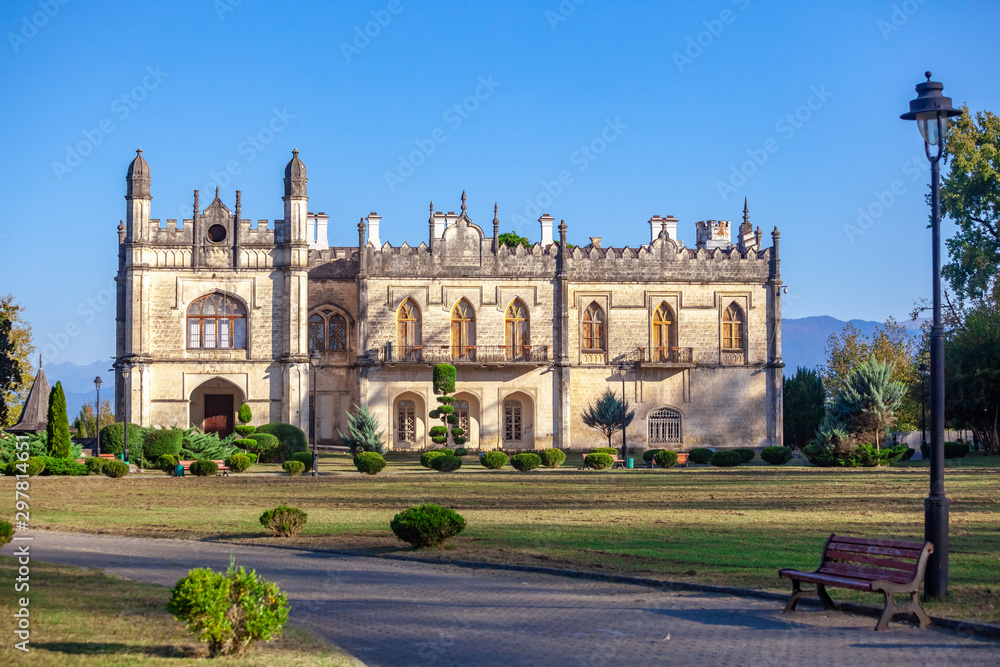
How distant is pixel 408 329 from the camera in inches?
1789

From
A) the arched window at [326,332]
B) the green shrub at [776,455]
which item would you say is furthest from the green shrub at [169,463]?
the green shrub at [776,455]

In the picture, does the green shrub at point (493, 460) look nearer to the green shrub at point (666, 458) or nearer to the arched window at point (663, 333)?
the green shrub at point (666, 458)

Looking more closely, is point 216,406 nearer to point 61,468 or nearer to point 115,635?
point 61,468

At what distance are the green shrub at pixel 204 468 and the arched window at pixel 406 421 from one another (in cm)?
1433

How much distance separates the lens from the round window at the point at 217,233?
43.8 m

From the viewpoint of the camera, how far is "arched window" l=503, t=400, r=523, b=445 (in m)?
45.8

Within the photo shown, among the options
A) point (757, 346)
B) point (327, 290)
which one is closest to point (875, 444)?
point (757, 346)

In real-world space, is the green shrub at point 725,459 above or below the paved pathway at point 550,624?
below

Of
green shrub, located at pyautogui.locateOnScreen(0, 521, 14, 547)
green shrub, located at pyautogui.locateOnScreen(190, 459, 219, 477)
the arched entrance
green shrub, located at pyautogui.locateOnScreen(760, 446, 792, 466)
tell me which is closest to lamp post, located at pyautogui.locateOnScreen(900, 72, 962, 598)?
green shrub, located at pyautogui.locateOnScreen(0, 521, 14, 547)

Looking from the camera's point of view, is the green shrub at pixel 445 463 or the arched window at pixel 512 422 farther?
the arched window at pixel 512 422

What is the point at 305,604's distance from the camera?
38.4ft

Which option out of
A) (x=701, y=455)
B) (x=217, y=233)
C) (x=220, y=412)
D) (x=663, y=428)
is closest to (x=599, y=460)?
(x=701, y=455)

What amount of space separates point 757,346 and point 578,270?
8538 millimetres

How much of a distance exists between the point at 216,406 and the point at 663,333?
19.3m
